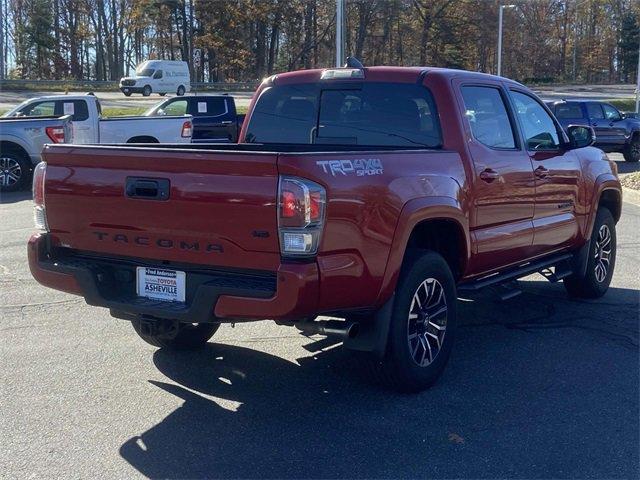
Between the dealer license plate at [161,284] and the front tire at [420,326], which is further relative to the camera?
the front tire at [420,326]

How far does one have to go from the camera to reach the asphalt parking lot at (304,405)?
14.1 ft

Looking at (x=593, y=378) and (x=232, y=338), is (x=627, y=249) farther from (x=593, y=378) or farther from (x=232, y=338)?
(x=232, y=338)

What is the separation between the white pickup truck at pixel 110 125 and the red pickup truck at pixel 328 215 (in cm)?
1162

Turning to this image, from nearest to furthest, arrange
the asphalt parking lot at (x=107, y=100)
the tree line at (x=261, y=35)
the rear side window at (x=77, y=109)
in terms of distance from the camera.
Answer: the rear side window at (x=77, y=109)
the asphalt parking lot at (x=107, y=100)
the tree line at (x=261, y=35)

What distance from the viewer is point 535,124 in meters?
6.97

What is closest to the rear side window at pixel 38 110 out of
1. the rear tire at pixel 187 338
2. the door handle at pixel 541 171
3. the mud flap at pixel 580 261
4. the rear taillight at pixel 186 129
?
the rear taillight at pixel 186 129

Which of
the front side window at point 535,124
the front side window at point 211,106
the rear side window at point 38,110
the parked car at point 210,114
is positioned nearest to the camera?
the front side window at point 535,124

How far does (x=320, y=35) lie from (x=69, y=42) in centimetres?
2151

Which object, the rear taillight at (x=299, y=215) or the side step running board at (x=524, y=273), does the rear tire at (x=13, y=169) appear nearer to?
the side step running board at (x=524, y=273)

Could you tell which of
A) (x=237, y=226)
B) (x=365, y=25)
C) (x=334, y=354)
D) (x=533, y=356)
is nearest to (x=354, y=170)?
(x=237, y=226)

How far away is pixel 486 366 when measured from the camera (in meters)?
5.89

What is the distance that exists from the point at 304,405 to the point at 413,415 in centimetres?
67

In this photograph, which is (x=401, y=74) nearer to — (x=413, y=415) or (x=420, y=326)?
(x=420, y=326)

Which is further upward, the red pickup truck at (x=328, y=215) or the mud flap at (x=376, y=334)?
the red pickup truck at (x=328, y=215)
